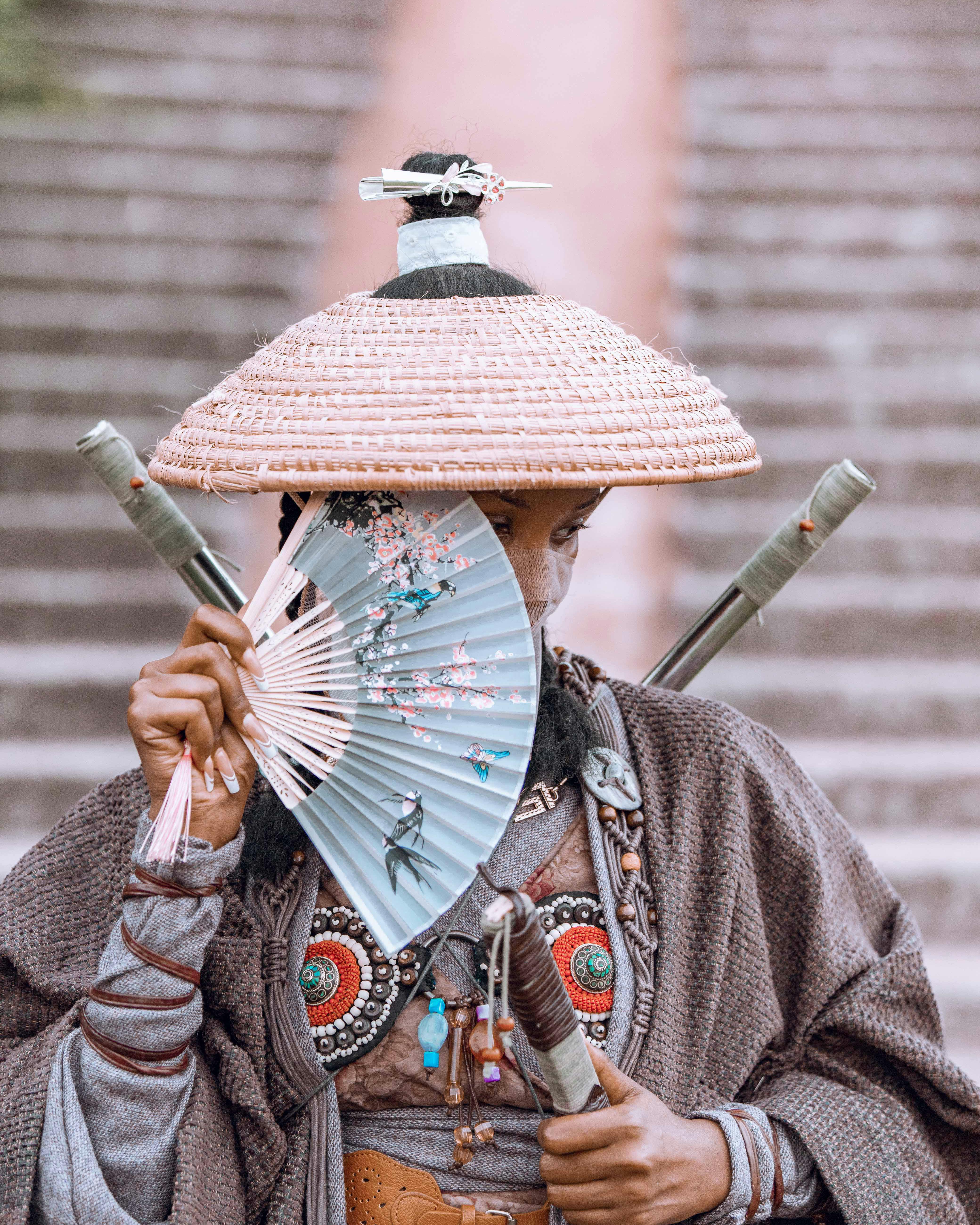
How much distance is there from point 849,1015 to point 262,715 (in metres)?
0.85

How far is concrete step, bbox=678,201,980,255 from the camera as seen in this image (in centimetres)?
351

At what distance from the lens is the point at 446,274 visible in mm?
1571

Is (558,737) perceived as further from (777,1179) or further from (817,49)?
(817,49)

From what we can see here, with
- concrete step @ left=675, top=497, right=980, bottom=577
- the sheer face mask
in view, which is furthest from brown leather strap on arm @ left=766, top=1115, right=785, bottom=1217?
concrete step @ left=675, top=497, right=980, bottom=577

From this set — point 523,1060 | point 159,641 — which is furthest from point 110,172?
point 523,1060

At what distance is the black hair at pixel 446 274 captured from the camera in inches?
61.4

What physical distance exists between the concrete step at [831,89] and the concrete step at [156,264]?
4.09 ft

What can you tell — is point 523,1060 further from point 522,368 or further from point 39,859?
point 522,368

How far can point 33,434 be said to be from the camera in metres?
3.37

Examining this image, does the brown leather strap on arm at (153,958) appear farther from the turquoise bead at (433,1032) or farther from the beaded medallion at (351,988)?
the turquoise bead at (433,1032)

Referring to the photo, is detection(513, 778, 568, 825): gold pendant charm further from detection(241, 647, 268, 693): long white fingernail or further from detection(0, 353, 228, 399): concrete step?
detection(0, 353, 228, 399): concrete step

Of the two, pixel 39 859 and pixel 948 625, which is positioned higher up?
pixel 39 859

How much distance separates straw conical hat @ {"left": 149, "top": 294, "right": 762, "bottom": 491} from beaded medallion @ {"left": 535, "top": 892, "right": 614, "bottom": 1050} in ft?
1.86

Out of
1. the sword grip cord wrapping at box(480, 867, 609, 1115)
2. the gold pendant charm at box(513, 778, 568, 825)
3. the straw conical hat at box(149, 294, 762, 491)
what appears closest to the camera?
the sword grip cord wrapping at box(480, 867, 609, 1115)
